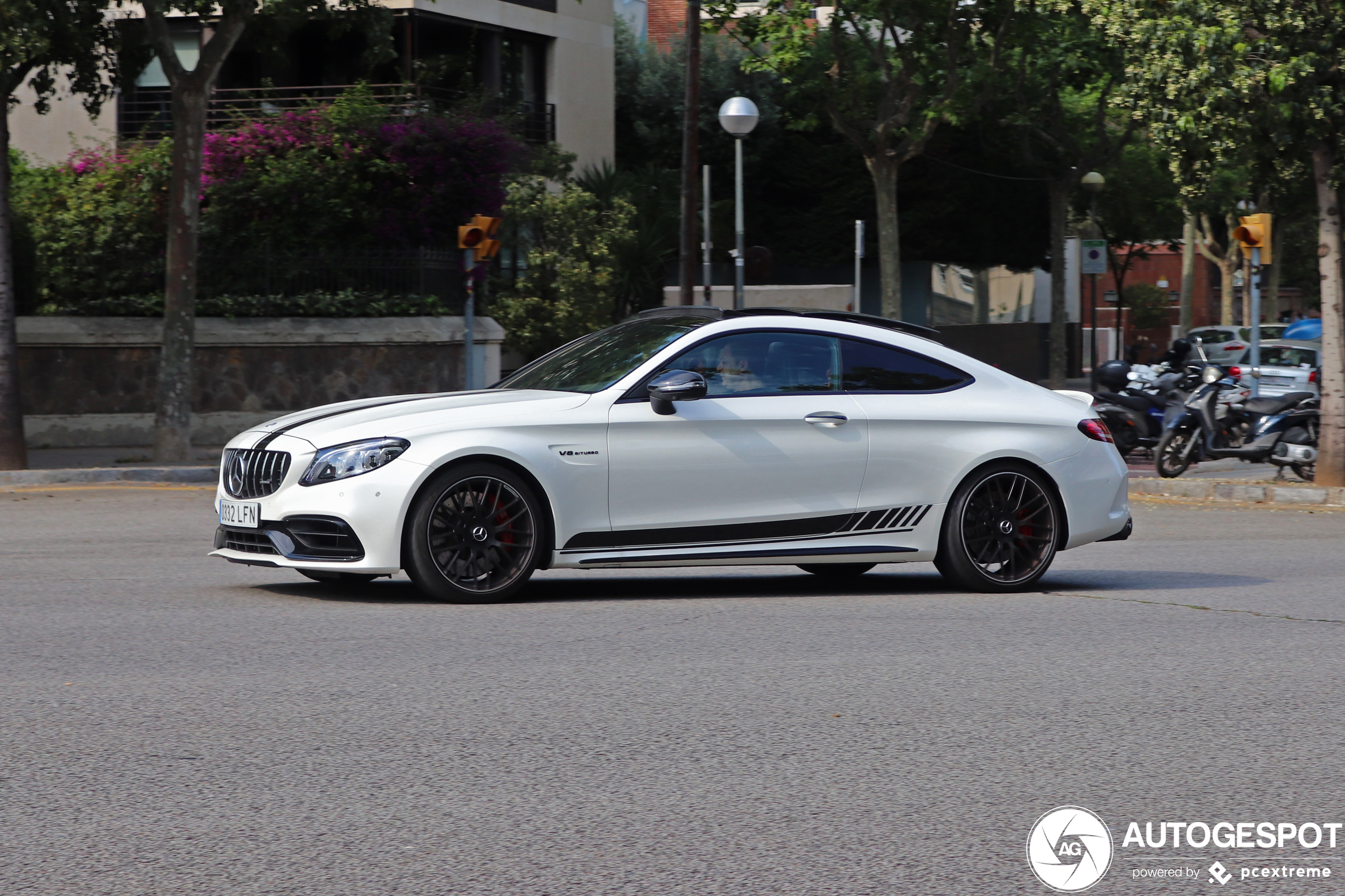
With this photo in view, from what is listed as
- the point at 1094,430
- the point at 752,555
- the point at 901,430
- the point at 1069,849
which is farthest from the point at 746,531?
the point at 1069,849

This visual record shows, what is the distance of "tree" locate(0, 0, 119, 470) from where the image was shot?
17453mm

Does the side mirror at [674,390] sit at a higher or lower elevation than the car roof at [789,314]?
lower

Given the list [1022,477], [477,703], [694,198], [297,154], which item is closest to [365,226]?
[297,154]

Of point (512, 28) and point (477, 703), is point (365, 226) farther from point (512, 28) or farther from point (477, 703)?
point (477, 703)

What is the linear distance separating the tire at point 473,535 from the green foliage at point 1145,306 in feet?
241

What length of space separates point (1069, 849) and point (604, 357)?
16.7 feet

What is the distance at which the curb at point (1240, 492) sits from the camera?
16.5 metres

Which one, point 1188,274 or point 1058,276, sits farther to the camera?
point 1188,274

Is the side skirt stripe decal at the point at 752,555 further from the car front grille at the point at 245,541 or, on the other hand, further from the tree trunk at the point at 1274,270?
the tree trunk at the point at 1274,270

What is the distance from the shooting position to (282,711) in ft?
19.8

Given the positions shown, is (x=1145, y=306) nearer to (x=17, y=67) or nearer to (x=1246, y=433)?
(x=1246, y=433)

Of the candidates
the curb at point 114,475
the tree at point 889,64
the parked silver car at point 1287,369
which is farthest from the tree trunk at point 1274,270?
the curb at point 114,475

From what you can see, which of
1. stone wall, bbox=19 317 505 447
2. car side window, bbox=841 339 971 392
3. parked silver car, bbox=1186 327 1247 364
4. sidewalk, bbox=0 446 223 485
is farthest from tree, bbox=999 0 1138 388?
car side window, bbox=841 339 971 392

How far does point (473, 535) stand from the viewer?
27.5ft
